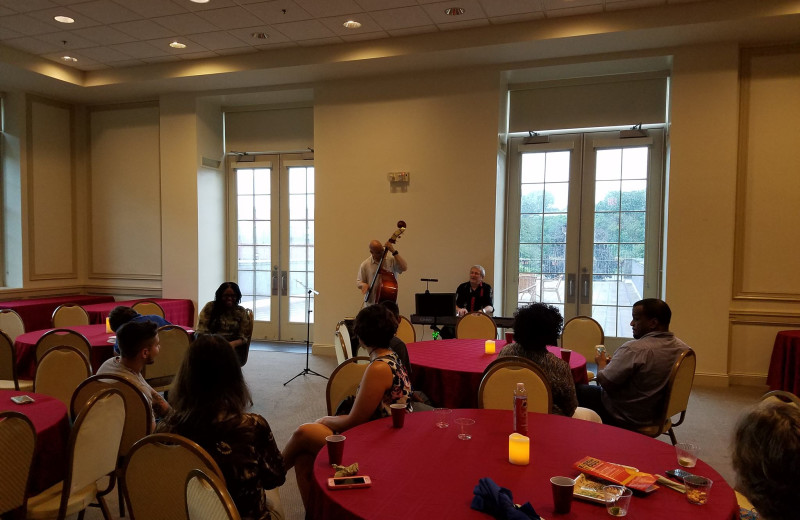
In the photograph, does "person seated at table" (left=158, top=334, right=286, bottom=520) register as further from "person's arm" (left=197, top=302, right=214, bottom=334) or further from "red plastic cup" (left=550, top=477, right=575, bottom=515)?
"person's arm" (left=197, top=302, right=214, bottom=334)

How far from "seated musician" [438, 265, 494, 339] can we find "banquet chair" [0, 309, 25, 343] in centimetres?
435

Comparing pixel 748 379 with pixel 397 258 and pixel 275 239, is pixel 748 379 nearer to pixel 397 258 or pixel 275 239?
pixel 397 258

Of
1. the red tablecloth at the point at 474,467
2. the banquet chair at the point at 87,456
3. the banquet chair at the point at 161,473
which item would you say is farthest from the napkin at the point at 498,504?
the banquet chair at the point at 87,456

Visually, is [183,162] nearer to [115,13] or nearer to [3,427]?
[115,13]

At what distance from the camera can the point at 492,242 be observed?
6.40 m

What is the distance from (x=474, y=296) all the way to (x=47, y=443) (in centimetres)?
451

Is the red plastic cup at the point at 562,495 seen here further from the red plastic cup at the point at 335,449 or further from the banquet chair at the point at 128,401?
the banquet chair at the point at 128,401

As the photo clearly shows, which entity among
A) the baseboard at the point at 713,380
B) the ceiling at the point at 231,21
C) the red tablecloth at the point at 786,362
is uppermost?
the ceiling at the point at 231,21

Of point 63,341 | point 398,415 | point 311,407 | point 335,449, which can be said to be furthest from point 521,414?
point 63,341

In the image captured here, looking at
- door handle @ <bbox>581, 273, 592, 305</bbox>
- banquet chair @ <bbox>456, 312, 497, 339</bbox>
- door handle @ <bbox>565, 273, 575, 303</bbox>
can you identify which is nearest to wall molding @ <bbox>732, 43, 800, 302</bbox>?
door handle @ <bbox>581, 273, 592, 305</bbox>

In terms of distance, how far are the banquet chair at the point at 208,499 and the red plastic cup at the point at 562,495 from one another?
0.89 m

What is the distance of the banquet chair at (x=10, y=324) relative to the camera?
16.0ft

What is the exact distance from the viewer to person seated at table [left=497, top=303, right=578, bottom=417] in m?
2.73

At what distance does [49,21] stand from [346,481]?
6.42 m
